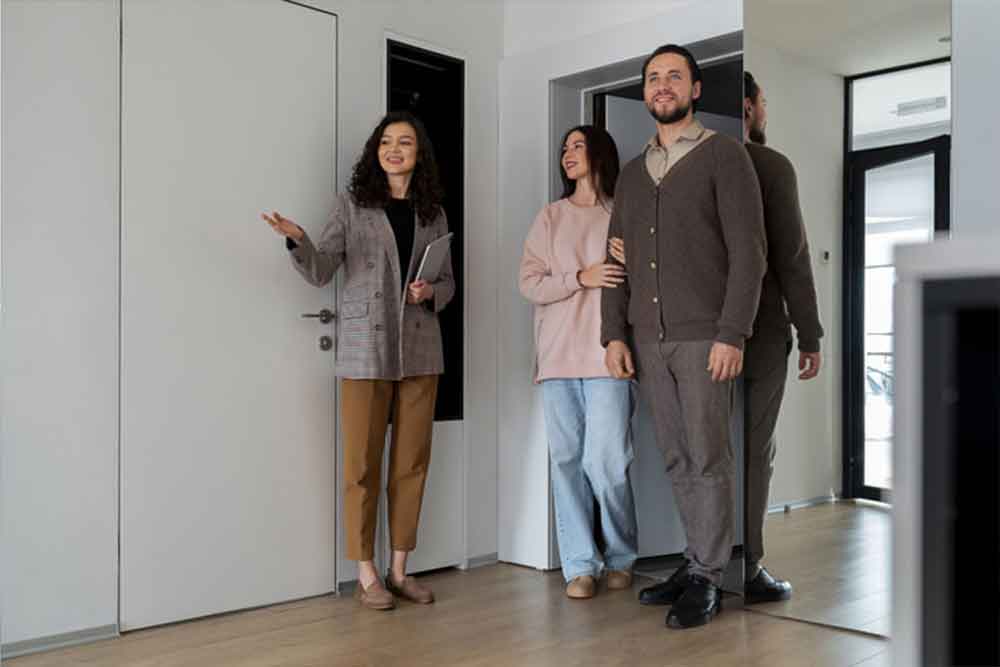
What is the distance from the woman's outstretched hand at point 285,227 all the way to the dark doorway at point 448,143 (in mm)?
816

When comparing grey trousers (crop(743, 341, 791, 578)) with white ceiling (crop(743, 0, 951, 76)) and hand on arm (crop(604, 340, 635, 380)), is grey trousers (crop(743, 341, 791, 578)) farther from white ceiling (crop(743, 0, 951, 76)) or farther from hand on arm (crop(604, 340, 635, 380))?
white ceiling (crop(743, 0, 951, 76))

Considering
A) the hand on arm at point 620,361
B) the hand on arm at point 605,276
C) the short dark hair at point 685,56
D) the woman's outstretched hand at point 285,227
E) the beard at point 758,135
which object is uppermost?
the short dark hair at point 685,56

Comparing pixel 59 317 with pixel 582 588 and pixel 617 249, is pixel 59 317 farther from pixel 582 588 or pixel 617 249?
pixel 582 588

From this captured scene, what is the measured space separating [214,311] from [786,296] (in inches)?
68.8

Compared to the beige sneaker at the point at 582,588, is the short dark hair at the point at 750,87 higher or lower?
higher

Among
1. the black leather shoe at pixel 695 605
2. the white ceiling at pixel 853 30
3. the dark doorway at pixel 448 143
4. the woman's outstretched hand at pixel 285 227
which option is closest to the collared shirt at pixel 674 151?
the white ceiling at pixel 853 30

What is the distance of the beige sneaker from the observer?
3268mm

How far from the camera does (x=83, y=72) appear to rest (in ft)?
9.08

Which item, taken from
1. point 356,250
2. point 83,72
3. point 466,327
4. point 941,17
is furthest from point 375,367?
point 941,17

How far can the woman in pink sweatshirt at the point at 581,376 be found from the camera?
10.9 feet

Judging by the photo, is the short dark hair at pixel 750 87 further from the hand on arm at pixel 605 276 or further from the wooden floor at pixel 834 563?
the wooden floor at pixel 834 563

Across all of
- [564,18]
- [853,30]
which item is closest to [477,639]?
[853,30]

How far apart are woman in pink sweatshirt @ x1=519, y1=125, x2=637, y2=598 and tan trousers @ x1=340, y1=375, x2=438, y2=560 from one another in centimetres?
45

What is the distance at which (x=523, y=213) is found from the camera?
3.81 metres
